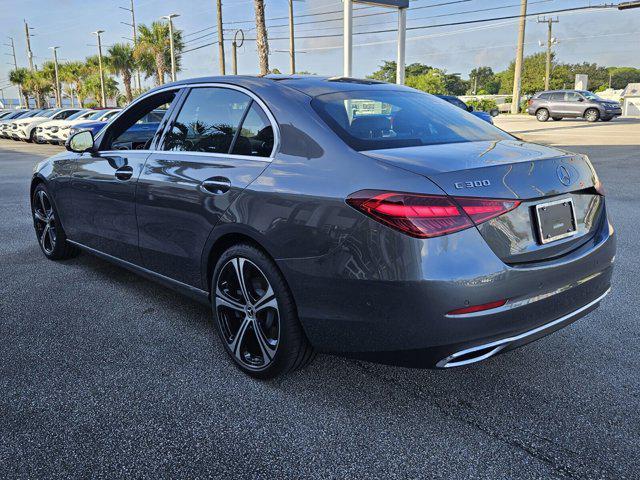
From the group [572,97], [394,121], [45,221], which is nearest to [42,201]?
[45,221]

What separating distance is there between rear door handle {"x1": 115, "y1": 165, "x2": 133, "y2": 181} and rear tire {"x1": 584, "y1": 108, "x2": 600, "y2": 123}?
3260 cm

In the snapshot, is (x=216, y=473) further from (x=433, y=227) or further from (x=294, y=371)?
(x=433, y=227)

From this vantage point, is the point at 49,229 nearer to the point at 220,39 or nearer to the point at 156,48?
the point at 220,39

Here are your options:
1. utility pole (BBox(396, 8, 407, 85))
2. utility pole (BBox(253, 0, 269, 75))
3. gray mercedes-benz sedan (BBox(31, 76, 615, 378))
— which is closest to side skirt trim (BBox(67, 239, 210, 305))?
gray mercedes-benz sedan (BBox(31, 76, 615, 378))

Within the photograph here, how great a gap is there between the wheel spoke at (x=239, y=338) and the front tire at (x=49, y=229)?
2.61m

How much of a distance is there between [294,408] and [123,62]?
56.5 m

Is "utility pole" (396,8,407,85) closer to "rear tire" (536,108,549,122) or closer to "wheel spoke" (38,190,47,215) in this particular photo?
"wheel spoke" (38,190,47,215)

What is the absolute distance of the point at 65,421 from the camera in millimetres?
2639

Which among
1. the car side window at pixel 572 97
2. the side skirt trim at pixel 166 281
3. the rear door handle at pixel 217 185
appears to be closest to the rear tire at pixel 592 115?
the car side window at pixel 572 97

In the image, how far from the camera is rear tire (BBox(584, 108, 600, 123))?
3130 cm

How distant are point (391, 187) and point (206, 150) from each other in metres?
1.43

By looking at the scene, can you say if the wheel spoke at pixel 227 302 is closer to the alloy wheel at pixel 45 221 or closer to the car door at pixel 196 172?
the car door at pixel 196 172

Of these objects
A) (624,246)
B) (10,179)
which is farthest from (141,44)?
(624,246)

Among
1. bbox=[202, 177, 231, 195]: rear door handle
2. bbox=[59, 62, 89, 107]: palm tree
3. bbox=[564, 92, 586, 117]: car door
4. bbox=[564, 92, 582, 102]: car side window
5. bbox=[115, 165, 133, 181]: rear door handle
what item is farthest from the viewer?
bbox=[59, 62, 89, 107]: palm tree
